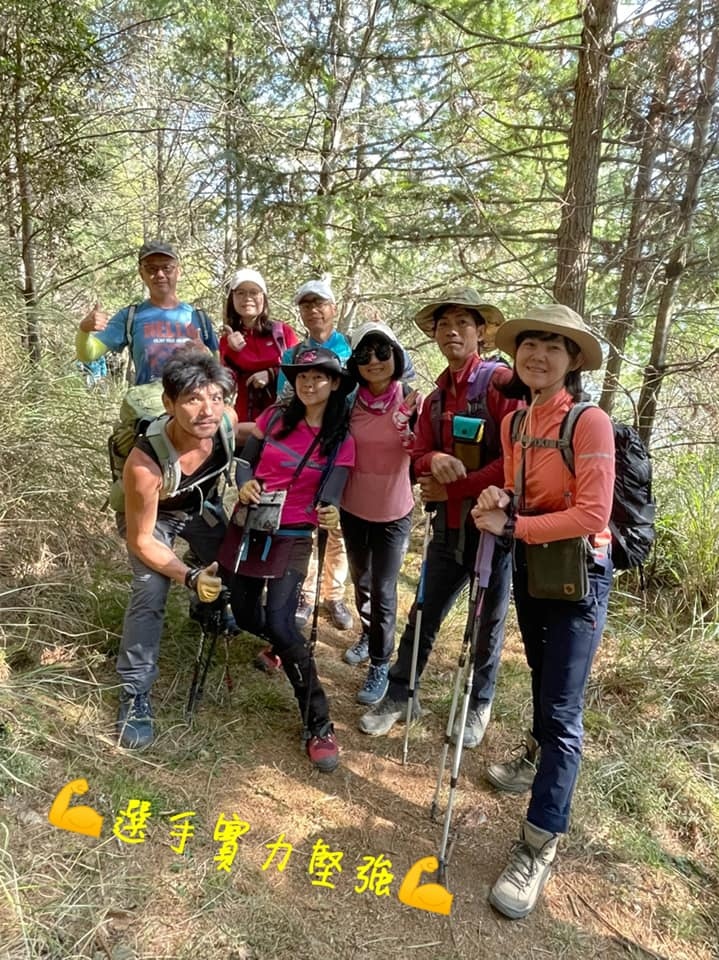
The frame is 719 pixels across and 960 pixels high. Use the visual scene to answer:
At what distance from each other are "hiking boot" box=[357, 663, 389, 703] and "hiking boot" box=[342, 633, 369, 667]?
1.16 ft

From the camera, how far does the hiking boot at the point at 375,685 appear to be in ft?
12.1

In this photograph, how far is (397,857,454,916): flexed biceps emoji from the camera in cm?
246

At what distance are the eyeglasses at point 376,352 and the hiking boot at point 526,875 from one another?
7.96 feet

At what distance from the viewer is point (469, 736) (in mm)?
3377

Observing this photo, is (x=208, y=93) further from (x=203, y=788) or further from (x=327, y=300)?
(x=203, y=788)

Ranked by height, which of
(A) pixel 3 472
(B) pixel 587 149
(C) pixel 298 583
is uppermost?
(B) pixel 587 149

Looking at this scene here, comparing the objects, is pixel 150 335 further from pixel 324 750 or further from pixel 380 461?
pixel 324 750

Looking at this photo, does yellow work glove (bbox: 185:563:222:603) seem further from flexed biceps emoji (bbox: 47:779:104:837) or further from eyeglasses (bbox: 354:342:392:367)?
eyeglasses (bbox: 354:342:392:367)

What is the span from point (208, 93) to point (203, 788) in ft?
29.8

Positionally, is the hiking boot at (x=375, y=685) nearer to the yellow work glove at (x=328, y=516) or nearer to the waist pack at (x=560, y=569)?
the yellow work glove at (x=328, y=516)

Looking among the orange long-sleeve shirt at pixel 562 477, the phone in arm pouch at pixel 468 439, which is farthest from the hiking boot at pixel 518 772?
the phone in arm pouch at pixel 468 439

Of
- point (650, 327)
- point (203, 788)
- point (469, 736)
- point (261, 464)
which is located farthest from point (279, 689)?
point (650, 327)

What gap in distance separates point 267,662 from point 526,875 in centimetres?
199

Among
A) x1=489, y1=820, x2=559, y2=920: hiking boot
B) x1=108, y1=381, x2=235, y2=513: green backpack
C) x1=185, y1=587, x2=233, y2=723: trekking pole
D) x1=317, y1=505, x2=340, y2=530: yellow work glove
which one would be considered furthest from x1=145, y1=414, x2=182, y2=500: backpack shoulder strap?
x1=489, y1=820, x2=559, y2=920: hiking boot
